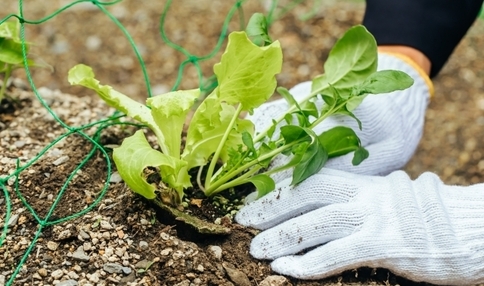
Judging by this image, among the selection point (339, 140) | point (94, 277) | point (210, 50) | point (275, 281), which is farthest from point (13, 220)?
point (210, 50)

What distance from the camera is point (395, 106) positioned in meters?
1.46

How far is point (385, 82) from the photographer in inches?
43.3

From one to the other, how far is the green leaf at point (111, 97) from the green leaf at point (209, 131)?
0.19 ft

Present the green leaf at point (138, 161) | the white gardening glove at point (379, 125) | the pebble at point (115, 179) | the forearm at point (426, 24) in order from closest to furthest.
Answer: the green leaf at point (138, 161)
the pebble at point (115, 179)
the white gardening glove at point (379, 125)
the forearm at point (426, 24)

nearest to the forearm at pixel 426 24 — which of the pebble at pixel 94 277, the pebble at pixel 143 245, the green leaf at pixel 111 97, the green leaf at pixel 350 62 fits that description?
the green leaf at pixel 350 62

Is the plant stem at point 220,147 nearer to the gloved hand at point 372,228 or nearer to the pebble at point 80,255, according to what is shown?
the gloved hand at point 372,228

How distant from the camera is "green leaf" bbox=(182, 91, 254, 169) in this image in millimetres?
1137

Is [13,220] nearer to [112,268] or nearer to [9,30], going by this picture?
[112,268]

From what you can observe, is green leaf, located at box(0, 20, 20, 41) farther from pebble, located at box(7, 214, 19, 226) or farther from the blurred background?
the blurred background

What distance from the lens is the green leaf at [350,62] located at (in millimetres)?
1196

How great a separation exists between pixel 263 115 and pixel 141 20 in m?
1.28

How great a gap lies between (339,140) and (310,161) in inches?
5.3

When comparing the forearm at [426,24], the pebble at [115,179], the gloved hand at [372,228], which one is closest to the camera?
the gloved hand at [372,228]

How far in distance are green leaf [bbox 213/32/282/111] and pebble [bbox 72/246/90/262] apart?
391mm
